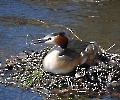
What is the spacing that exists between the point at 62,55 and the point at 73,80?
0.99 feet

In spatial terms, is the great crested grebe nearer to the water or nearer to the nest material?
the nest material

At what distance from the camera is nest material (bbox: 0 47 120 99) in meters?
5.14

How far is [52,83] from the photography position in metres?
5.16

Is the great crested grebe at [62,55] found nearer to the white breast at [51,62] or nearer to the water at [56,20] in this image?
the white breast at [51,62]

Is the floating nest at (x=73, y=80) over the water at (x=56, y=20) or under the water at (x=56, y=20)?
under

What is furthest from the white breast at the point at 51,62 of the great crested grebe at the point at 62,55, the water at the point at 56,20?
the water at the point at 56,20

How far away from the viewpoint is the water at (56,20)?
22.6ft

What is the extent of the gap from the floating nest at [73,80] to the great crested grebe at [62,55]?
0.06 meters

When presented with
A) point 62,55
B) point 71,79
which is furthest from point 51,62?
point 71,79

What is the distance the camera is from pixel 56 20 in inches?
318

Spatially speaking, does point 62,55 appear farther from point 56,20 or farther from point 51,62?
point 56,20

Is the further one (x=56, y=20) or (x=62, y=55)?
(x=56, y=20)

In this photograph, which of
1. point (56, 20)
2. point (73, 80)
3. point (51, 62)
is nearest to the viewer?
point (73, 80)

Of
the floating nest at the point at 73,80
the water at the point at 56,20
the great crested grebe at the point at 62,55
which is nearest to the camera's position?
the floating nest at the point at 73,80
